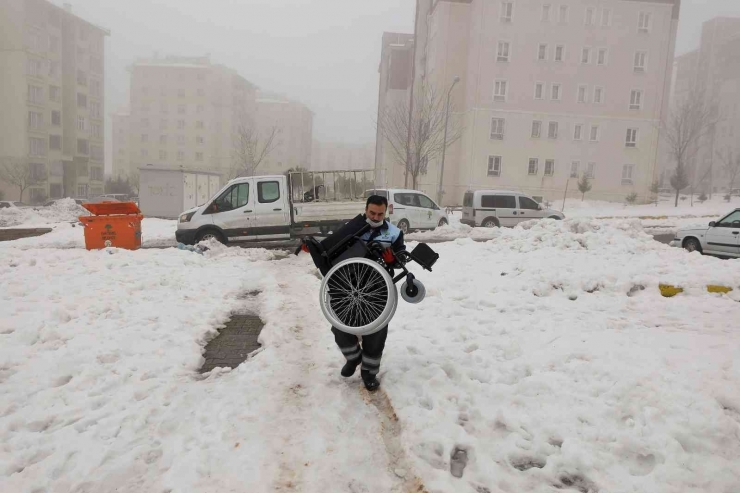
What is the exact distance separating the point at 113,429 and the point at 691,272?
8348 mm

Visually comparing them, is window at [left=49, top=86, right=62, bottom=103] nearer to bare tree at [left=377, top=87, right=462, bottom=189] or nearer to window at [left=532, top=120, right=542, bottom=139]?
bare tree at [left=377, top=87, right=462, bottom=189]

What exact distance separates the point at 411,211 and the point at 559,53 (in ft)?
105

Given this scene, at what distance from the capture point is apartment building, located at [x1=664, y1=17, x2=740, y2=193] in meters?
91.9

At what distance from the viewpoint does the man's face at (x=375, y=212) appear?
4426 mm

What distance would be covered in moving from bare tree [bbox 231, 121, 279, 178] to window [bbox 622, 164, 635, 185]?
107 ft

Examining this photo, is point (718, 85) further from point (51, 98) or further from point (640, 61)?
point (51, 98)

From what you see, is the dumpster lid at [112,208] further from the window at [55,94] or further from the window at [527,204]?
the window at [55,94]

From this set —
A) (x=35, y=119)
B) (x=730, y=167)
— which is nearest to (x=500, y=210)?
(x=730, y=167)

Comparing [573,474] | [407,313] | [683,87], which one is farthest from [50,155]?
[683,87]

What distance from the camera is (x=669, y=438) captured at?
11.2ft

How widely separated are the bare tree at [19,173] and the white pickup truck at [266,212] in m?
48.1

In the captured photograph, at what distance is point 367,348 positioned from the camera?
4.49 metres

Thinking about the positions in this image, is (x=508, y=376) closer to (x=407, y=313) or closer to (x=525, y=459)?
(x=525, y=459)

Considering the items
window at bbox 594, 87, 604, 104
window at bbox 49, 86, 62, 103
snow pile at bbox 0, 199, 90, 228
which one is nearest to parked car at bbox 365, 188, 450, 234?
snow pile at bbox 0, 199, 90, 228
